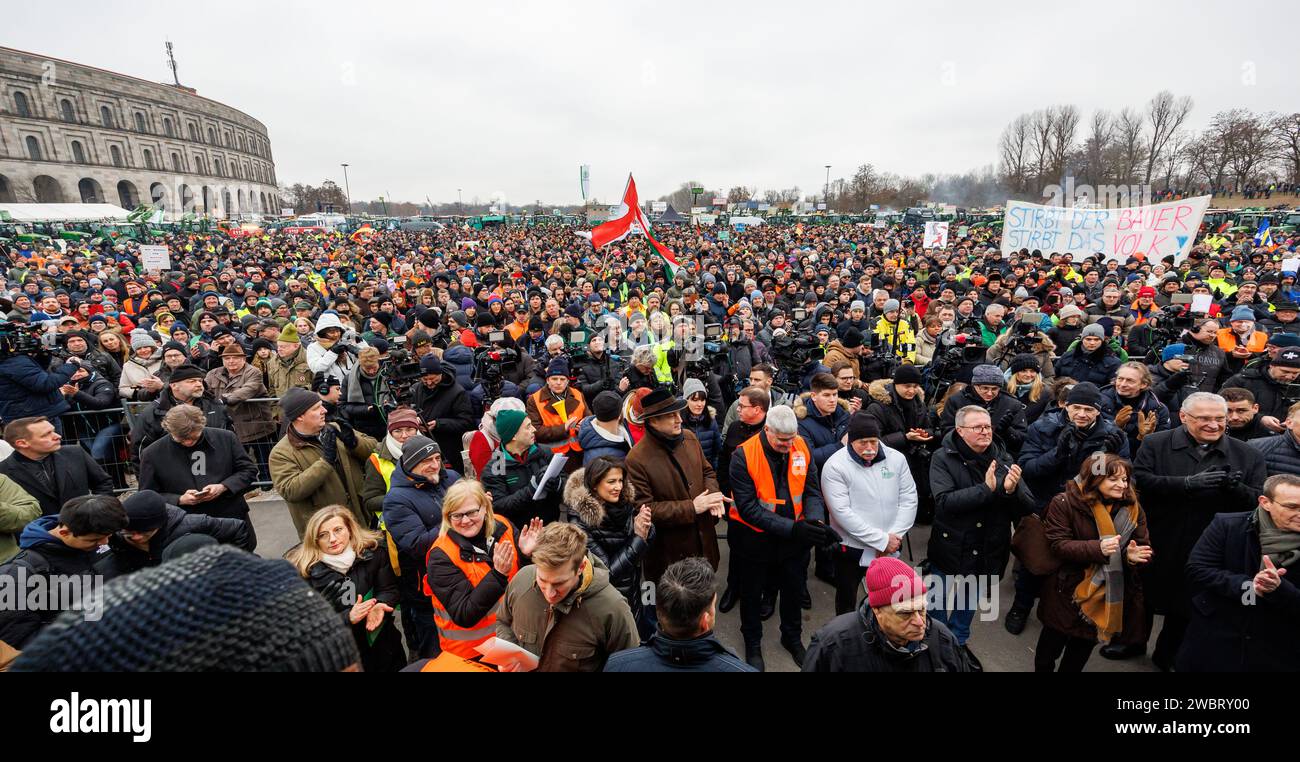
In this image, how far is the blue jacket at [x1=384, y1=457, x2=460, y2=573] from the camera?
3184 mm

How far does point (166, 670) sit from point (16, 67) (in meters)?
95.2

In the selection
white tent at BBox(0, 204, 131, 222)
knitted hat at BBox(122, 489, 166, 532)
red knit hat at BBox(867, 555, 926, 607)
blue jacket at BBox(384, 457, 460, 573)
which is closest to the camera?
red knit hat at BBox(867, 555, 926, 607)

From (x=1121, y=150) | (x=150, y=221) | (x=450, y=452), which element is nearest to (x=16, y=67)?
(x=150, y=221)

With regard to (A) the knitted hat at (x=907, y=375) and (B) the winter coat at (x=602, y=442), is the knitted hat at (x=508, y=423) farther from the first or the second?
(A) the knitted hat at (x=907, y=375)

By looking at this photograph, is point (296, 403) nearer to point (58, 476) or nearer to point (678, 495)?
point (58, 476)

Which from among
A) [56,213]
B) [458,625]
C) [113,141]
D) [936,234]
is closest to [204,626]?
[458,625]

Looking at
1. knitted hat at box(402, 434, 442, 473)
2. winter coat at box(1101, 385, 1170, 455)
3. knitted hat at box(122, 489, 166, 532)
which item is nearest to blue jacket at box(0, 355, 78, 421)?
knitted hat at box(122, 489, 166, 532)

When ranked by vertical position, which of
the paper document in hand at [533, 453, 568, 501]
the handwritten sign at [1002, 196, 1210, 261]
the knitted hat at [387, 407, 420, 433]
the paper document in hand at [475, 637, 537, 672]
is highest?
the handwritten sign at [1002, 196, 1210, 261]

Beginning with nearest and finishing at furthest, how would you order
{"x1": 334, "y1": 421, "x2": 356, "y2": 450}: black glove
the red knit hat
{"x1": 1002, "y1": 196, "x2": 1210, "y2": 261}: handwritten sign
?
1. the red knit hat
2. {"x1": 334, "y1": 421, "x2": 356, "y2": 450}: black glove
3. {"x1": 1002, "y1": 196, "x2": 1210, "y2": 261}: handwritten sign

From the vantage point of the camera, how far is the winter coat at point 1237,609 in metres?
2.74

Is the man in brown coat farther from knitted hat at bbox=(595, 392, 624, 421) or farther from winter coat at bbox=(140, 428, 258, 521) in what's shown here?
winter coat at bbox=(140, 428, 258, 521)

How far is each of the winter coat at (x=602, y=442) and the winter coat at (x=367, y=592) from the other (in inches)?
55.6

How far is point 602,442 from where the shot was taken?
3984 mm
